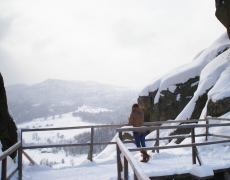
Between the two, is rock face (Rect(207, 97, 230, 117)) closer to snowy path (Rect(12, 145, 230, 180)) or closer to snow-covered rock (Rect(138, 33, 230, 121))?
snowy path (Rect(12, 145, 230, 180))

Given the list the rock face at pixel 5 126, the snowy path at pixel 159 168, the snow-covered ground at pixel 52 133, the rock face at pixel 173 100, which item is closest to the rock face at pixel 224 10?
the rock face at pixel 173 100

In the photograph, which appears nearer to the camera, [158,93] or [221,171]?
[221,171]

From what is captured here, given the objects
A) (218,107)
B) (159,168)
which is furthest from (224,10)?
(159,168)

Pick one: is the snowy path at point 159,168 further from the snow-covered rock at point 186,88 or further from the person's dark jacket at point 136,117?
the snow-covered rock at point 186,88

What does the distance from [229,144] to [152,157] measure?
8.74 ft

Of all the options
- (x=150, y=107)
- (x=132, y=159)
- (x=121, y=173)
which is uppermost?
(x=132, y=159)

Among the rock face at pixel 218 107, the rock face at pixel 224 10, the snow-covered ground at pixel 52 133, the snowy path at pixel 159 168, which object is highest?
the rock face at pixel 224 10

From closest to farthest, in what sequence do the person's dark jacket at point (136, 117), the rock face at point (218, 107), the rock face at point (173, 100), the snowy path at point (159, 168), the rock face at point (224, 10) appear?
the snowy path at point (159, 168) < the person's dark jacket at point (136, 117) < the rock face at point (218, 107) < the rock face at point (224, 10) < the rock face at point (173, 100)

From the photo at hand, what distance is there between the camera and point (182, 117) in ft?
34.4

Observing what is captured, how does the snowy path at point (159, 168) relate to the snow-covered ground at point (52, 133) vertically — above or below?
above

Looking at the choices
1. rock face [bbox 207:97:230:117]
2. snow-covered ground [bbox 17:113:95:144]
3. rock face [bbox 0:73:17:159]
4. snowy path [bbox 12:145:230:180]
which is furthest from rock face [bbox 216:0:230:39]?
snow-covered ground [bbox 17:113:95:144]

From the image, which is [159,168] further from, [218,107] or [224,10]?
[224,10]

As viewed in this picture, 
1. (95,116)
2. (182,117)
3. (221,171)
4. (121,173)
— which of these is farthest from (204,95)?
(95,116)

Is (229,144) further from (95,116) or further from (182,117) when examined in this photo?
(95,116)
